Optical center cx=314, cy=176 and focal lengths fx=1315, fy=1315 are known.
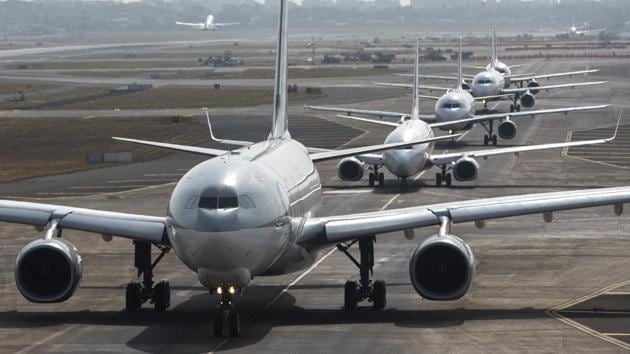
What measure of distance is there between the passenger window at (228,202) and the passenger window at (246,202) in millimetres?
138

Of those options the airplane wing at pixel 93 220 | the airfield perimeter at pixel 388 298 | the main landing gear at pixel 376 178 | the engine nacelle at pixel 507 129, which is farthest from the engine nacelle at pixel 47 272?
the engine nacelle at pixel 507 129

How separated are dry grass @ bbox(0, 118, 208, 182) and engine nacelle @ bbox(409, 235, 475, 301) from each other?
47.2 metres

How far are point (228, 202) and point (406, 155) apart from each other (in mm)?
38531

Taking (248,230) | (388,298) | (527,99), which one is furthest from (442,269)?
(527,99)

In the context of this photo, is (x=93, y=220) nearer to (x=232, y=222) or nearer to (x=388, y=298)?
(x=232, y=222)

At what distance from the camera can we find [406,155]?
230ft

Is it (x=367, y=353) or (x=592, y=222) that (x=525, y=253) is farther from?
(x=367, y=353)

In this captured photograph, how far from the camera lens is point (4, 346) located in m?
33.4

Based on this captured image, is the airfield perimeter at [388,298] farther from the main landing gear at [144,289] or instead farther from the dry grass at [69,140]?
the dry grass at [69,140]

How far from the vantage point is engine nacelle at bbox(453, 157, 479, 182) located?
72.9 metres

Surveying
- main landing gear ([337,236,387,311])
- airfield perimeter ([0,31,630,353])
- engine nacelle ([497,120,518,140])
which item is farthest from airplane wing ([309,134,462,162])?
engine nacelle ([497,120,518,140])

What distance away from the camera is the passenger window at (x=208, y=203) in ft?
106

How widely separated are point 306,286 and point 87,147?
57.1m

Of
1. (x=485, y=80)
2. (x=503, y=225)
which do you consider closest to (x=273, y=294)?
(x=503, y=225)
